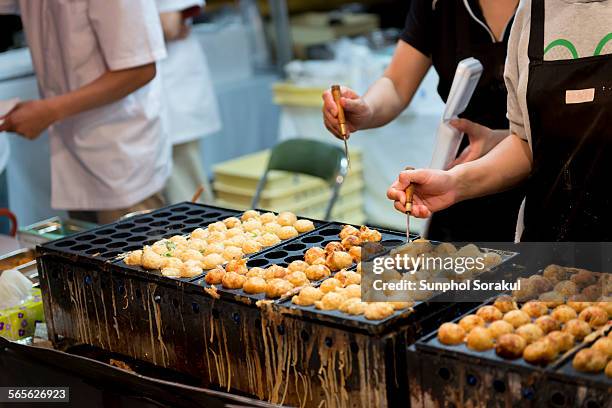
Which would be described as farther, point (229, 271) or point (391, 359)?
point (229, 271)

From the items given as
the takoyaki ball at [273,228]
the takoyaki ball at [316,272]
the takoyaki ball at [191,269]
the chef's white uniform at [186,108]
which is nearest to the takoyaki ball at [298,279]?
the takoyaki ball at [316,272]

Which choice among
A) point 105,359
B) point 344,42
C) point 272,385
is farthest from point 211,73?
point 272,385

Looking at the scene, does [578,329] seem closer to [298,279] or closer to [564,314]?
[564,314]

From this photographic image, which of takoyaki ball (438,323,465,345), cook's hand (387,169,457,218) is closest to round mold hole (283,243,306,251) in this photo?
cook's hand (387,169,457,218)

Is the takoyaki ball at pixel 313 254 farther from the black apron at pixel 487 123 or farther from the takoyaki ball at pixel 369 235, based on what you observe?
the black apron at pixel 487 123

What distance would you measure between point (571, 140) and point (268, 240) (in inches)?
28.2

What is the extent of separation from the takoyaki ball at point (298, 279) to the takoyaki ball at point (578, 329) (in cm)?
51

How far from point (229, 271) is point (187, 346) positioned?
192 mm

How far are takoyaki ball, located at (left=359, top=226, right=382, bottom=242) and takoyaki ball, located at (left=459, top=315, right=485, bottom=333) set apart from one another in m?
0.46

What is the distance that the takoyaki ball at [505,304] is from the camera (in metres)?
1.54

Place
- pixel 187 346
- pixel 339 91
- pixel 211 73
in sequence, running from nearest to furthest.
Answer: pixel 187 346, pixel 339 91, pixel 211 73

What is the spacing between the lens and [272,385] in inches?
66.5

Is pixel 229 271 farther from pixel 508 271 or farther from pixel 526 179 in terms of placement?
pixel 526 179

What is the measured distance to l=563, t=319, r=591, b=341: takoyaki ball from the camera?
1432 millimetres
